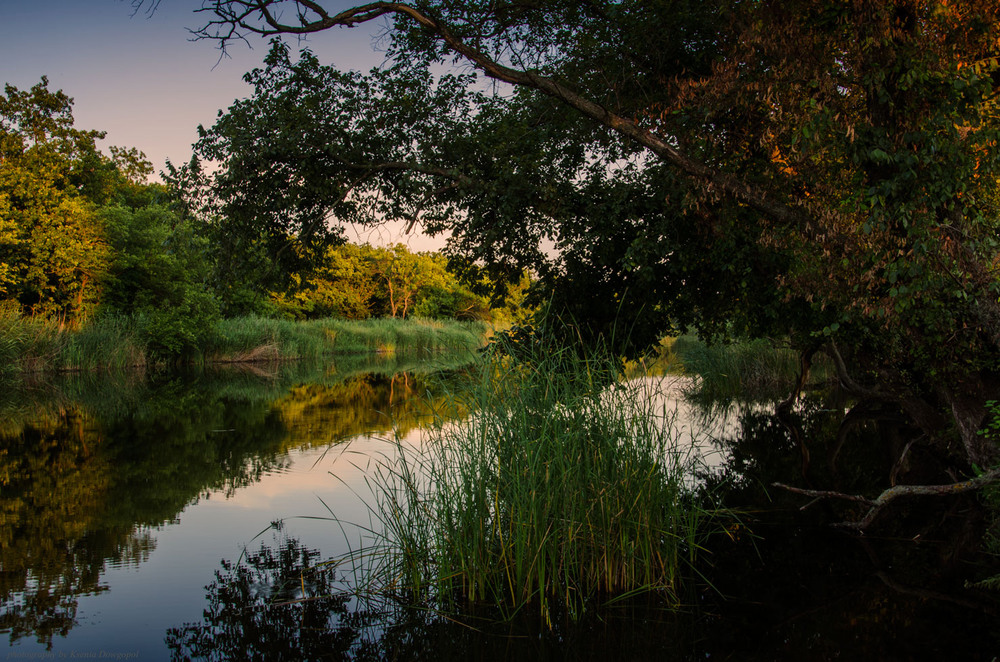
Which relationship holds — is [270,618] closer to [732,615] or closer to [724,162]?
[732,615]

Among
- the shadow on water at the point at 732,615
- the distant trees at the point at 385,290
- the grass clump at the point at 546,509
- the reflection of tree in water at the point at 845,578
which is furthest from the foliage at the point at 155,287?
the grass clump at the point at 546,509

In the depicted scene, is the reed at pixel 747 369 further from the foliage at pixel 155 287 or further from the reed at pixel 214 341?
the foliage at pixel 155 287

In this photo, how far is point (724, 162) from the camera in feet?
28.6

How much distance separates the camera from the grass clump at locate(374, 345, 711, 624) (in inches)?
191

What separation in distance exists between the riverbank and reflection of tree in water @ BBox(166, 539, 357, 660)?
8.47 m

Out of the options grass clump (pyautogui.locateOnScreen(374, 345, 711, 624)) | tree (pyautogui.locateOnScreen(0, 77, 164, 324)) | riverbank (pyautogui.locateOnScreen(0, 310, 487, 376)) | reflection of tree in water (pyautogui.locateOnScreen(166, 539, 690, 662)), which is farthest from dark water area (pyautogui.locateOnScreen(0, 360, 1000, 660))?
tree (pyautogui.locateOnScreen(0, 77, 164, 324))

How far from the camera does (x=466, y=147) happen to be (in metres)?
10.8

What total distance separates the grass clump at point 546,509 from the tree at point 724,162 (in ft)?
7.19

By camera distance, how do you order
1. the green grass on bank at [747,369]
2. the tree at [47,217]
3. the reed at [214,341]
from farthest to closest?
the tree at [47,217], the reed at [214,341], the green grass on bank at [747,369]

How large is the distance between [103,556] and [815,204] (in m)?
7.48

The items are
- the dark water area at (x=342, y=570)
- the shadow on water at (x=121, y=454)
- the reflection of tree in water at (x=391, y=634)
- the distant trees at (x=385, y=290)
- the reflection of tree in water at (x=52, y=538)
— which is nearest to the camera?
the reflection of tree in water at (x=391, y=634)

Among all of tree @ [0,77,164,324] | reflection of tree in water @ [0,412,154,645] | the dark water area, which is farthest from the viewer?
tree @ [0,77,164,324]

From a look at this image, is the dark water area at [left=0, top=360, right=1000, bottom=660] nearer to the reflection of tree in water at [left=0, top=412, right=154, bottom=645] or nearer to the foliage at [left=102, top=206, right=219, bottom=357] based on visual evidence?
the reflection of tree in water at [left=0, top=412, right=154, bottom=645]

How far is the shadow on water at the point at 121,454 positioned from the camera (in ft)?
19.4
